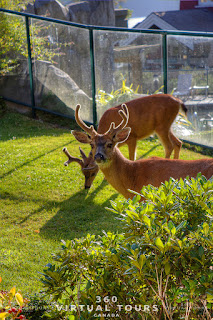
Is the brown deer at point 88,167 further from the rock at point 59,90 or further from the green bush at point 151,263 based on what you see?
the green bush at point 151,263

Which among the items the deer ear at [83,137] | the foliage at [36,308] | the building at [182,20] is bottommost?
the foliage at [36,308]

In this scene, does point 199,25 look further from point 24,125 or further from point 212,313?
point 212,313

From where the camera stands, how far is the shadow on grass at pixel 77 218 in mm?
6129

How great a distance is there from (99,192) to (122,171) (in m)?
1.90

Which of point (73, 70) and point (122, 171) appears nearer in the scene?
point (122, 171)

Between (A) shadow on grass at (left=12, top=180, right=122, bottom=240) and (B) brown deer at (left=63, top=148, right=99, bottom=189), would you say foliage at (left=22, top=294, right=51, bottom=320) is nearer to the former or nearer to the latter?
(A) shadow on grass at (left=12, top=180, right=122, bottom=240)

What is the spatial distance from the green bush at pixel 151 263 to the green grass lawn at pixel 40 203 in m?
1.62

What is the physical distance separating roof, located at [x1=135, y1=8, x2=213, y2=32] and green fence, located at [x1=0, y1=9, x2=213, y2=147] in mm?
10030

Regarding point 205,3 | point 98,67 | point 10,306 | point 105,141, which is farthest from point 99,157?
point 205,3

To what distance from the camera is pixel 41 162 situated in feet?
28.8

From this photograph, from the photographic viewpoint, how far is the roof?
2077 cm

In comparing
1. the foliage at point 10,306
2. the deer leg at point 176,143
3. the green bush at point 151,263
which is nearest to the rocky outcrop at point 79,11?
the deer leg at point 176,143

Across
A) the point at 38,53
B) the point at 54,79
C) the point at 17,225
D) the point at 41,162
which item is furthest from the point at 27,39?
the point at 17,225

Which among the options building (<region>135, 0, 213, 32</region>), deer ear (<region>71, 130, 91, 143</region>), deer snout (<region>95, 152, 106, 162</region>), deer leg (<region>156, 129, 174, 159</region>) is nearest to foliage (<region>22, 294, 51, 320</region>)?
deer snout (<region>95, 152, 106, 162</region>)
